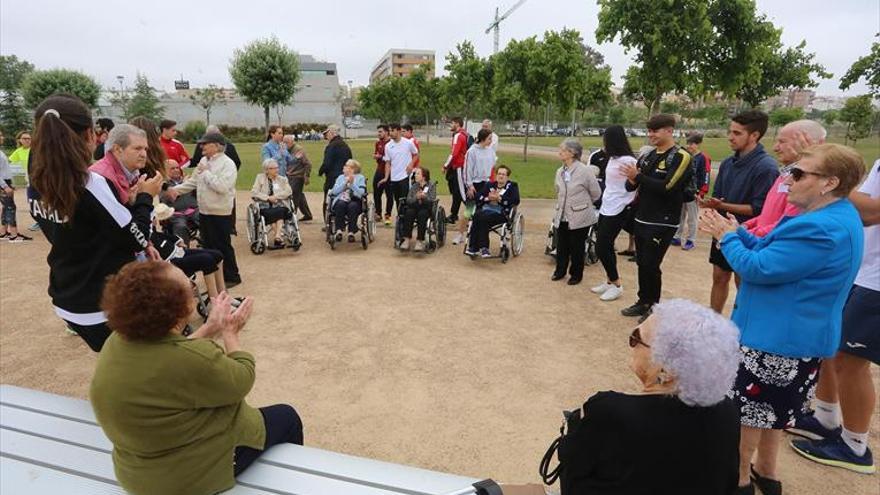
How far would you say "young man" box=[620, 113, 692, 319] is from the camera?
430 centimetres

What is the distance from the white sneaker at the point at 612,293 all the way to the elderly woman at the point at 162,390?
4.28 meters

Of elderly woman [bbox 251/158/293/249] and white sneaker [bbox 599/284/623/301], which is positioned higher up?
elderly woman [bbox 251/158/293/249]

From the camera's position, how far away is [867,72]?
57.1ft

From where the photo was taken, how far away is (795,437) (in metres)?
2.98

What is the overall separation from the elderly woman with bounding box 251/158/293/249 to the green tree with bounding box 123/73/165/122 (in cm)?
4179

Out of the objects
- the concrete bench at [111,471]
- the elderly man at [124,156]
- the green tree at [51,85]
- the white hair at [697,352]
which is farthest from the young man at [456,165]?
the green tree at [51,85]

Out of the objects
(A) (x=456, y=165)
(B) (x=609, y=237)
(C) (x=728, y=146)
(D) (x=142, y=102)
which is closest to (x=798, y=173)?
(B) (x=609, y=237)

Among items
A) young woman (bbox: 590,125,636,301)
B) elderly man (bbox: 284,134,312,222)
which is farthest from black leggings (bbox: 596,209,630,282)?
elderly man (bbox: 284,134,312,222)

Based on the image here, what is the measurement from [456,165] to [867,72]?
1852 centimetres

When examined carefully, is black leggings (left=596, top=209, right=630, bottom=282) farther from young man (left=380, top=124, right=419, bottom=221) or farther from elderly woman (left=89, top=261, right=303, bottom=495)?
elderly woman (left=89, top=261, right=303, bottom=495)

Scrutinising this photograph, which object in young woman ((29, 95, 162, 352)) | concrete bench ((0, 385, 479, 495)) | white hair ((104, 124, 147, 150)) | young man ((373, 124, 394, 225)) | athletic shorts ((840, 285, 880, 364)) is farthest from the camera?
young man ((373, 124, 394, 225))

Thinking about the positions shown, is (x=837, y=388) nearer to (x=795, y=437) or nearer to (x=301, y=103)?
(x=795, y=437)

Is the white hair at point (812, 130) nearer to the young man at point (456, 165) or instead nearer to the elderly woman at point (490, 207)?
the elderly woman at point (490, 207)

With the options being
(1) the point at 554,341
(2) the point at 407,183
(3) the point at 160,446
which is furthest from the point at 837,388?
(2) the point at 407,183
